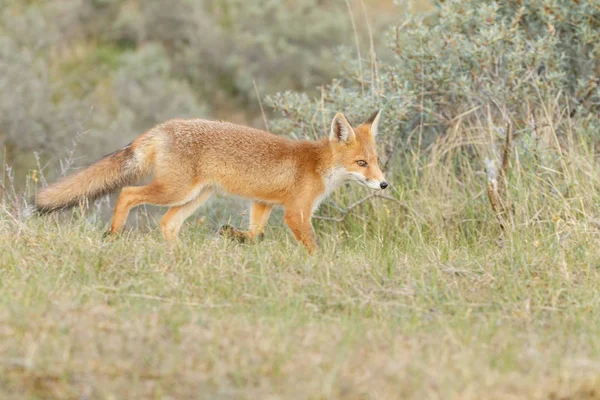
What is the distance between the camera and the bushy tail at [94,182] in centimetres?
650

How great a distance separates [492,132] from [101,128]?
7987mm

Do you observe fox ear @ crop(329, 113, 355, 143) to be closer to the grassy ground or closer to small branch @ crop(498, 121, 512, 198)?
the grassy ground

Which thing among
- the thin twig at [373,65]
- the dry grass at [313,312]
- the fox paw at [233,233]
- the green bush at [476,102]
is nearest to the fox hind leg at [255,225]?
the fox paw at [233,233]

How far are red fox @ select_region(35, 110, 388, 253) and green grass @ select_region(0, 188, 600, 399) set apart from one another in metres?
0.39

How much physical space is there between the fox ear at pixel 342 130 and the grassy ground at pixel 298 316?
90 cm

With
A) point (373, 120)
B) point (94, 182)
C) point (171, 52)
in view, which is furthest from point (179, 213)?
point (171, 52)

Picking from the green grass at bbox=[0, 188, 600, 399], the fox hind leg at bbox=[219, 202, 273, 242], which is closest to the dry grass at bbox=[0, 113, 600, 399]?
the green grass at bbox=[0, 188, 600, 399]

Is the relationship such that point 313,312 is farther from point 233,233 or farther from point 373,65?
point 373,65

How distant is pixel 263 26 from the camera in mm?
18156

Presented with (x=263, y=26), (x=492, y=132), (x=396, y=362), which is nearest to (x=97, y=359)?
(x=396, y=362)

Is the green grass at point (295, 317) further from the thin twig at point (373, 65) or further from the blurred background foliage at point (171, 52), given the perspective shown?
the blurred background foliage at point (171, 52)

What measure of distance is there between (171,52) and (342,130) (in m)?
11.7

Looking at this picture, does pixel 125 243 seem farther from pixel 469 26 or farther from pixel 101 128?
pixel 101 128

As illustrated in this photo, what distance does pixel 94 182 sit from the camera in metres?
6.65
